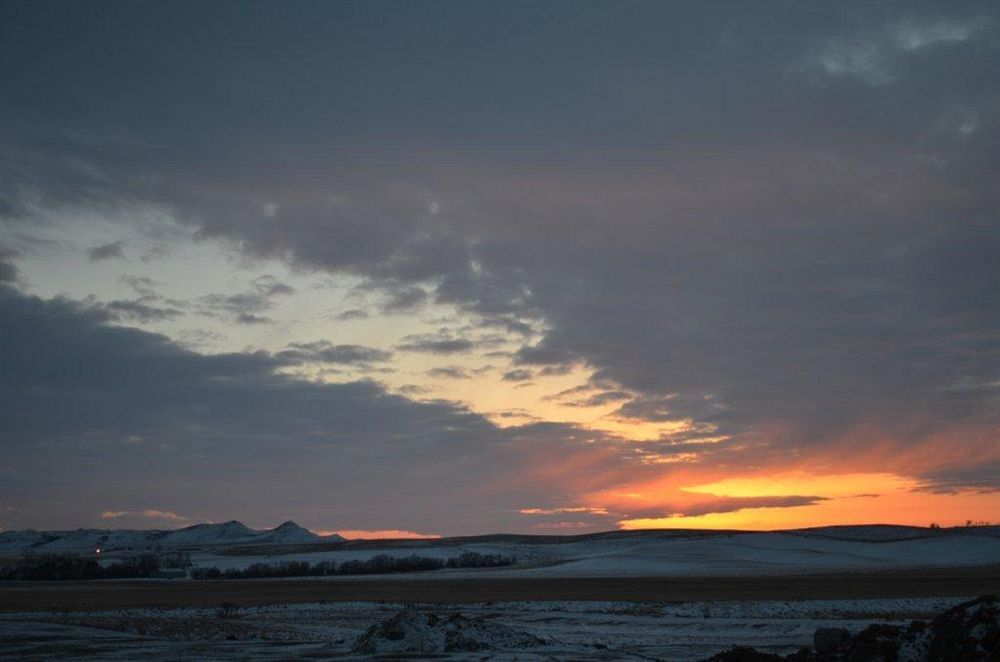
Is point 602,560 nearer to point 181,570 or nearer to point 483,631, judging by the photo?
point 181,570

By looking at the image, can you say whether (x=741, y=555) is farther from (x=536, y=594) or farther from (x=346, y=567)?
(x=536, y=594)

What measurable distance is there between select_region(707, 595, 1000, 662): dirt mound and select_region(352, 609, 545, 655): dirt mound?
886 cm

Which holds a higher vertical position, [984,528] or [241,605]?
[984,528]

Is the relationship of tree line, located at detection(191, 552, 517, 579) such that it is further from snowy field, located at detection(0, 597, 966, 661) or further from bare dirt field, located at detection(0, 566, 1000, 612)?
snowy field, located at detection(0, 597, 966, 661)

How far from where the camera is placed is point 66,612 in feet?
157

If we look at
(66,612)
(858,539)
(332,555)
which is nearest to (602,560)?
(332,555)

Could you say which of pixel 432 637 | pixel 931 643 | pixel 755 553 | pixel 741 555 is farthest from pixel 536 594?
pixel 755 553

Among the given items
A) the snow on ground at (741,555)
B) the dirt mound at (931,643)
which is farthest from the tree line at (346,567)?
the dirt mound at (931,643)

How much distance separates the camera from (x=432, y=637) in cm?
2636

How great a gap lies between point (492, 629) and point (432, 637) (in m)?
2.64

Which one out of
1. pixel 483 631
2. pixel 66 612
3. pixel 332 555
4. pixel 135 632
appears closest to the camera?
pixel 483 631

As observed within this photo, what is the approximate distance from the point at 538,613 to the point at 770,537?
139409mm

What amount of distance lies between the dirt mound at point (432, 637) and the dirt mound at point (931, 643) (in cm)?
886

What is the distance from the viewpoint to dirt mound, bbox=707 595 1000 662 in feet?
57.6
